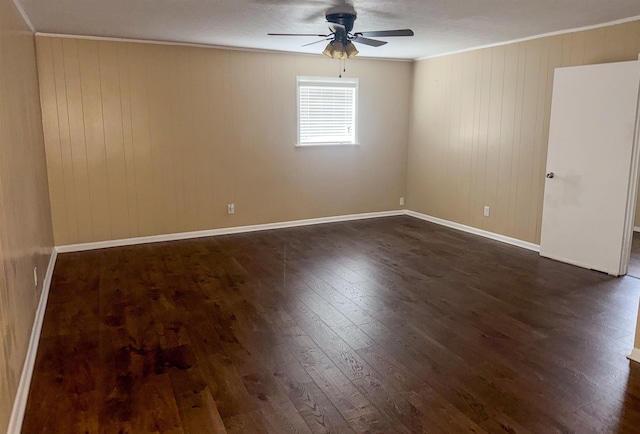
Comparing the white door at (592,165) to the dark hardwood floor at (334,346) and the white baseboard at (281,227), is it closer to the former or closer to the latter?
the dark hardwood floor at (334,346)

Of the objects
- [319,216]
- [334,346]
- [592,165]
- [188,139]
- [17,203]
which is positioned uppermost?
[188,139]

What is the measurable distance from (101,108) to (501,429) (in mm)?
5073

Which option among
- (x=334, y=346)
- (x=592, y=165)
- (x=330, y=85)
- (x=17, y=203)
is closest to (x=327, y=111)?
(x=330, y=85)

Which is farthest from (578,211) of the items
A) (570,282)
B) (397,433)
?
(397,433)

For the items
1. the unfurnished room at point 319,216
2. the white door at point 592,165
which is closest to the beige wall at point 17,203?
the unfurnished room at point 319,216

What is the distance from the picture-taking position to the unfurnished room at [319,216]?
252cm

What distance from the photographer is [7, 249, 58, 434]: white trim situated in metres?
2.15

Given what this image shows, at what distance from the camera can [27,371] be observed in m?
2.61

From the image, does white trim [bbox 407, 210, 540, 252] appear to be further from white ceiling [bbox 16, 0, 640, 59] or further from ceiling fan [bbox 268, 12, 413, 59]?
ceiling fan [bbox 268, 12, 413, 59]

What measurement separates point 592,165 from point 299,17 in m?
3.13

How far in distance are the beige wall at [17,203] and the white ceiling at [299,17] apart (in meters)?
0.51

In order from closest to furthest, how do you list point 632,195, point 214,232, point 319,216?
1. point 632,195
2. point 214,232
3. point 319,216

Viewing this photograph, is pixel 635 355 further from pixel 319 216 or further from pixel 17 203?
pixel 319 216

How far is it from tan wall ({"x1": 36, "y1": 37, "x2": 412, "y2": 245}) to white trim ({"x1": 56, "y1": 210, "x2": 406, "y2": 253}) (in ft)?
0.25
